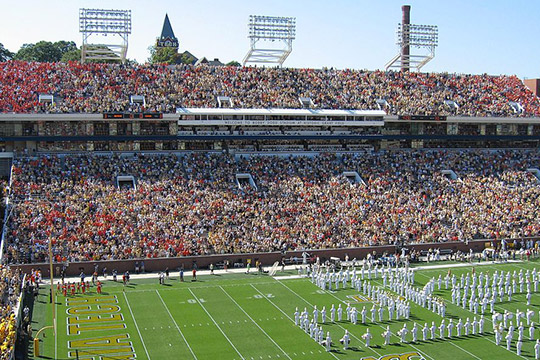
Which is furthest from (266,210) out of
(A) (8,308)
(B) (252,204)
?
(A) (8,308)

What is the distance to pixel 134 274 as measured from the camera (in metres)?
28.8

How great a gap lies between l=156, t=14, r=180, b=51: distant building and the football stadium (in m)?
48.0

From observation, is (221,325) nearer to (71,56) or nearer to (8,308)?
(8,308)

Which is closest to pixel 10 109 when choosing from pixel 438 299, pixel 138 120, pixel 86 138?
pixel 86 138

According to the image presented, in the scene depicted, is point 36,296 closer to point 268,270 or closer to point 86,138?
point 268,270

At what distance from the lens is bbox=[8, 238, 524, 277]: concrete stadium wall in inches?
1105

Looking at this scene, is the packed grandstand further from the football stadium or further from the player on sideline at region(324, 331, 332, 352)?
the player on sideline at region(324, 331, 332, 352)

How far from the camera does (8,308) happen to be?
1956cm

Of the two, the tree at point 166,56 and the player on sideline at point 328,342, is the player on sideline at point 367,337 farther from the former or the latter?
the tree at point 166,56

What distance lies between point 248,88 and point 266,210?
10144mm

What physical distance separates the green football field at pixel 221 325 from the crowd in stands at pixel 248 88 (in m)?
13.8

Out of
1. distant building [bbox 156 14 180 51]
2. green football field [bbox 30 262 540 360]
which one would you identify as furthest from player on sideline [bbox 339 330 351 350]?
distant building [bbox 156 14 180 51]

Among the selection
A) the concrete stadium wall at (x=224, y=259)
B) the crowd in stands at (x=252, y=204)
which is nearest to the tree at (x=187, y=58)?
the crowd in stands at (x=252, y=204)

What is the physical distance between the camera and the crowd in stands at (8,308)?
1642cm
